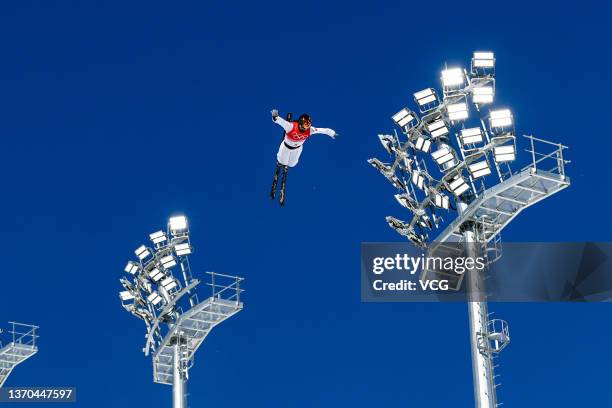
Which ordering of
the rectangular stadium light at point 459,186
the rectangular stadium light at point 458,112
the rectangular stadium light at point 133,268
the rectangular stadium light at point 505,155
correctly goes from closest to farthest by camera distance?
the rectangular stadium light at point 505,155, the rectangular stadium light at point 459,186, the rectangular stadium light at point 458,112, the rectangular stadium light at point 133,268

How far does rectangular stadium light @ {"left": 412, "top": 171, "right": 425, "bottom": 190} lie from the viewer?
50469 millimetres

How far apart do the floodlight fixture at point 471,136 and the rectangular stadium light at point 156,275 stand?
21556 mm

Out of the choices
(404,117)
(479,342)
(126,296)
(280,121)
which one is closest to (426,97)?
(404,117)

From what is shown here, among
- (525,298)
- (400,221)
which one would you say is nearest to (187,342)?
(400,221)

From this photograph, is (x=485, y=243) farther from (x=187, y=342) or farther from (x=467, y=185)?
(x=187, y=342)

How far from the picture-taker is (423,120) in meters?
51.2

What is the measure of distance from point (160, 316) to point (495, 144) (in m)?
23.3

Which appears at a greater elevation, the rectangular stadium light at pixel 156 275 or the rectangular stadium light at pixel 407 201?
the rectangular stadium light at pixel 156 275

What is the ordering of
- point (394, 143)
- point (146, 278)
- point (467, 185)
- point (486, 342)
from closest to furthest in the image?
point (486, 342) < point (467, 185) < point (394, 143) < point (146, 278)

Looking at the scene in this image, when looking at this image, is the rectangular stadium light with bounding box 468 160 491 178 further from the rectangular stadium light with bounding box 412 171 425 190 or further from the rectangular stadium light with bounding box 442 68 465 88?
the rectangular stadium light with bounding box 442 68 465 88

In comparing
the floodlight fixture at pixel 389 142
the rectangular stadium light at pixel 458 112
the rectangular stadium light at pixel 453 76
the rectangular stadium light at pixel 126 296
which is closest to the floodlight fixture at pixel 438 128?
the rectangular stadium light at pixel 458 112

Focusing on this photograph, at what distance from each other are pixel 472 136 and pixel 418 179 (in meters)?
3.34

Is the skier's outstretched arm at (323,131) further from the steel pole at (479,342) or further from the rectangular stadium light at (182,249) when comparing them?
the rectangular stadium light at (182,249)

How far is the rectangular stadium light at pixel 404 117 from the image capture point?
51469mm
